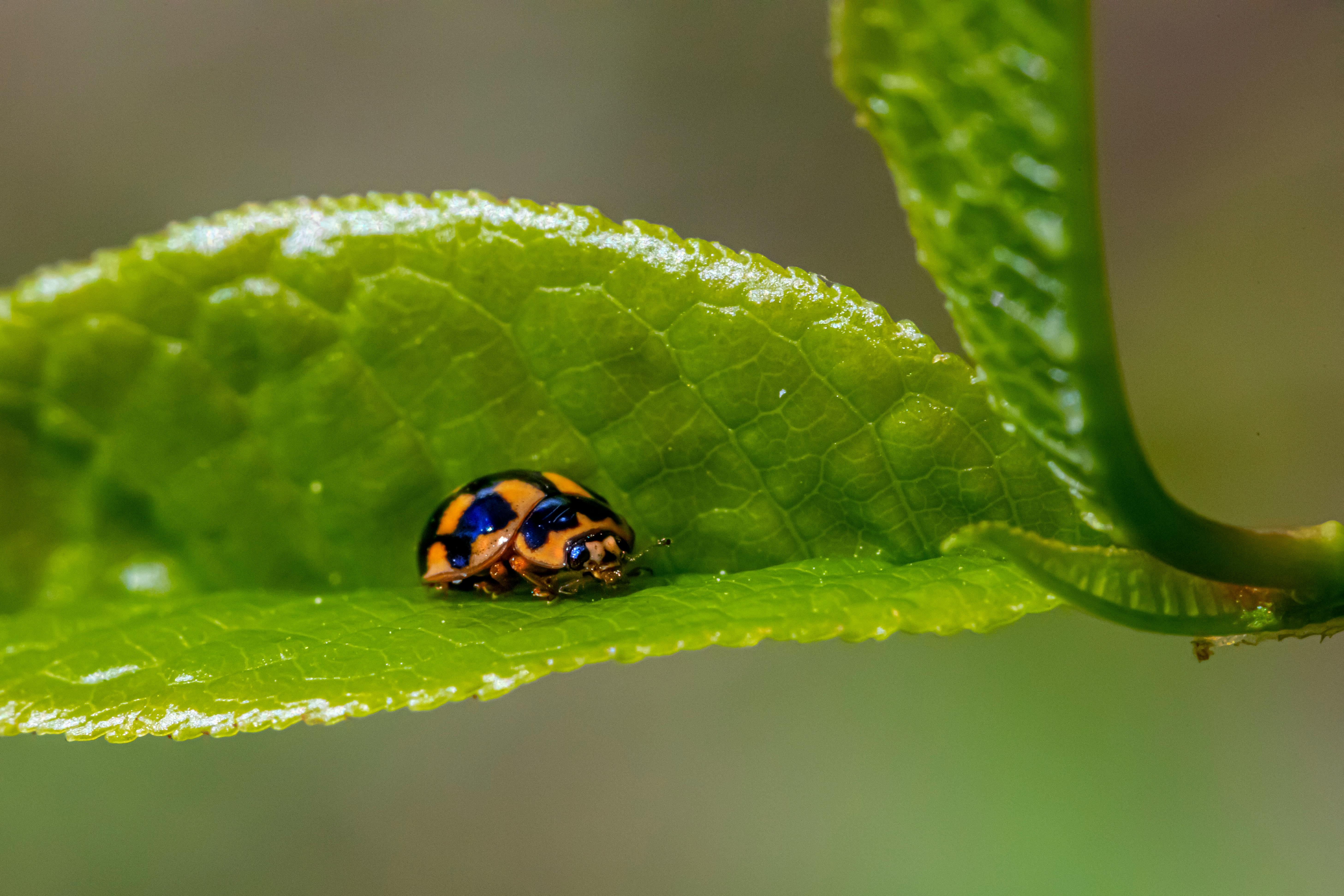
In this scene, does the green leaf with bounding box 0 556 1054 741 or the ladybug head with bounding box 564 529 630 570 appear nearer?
the green leaf with bounding box 0 556 1054 741

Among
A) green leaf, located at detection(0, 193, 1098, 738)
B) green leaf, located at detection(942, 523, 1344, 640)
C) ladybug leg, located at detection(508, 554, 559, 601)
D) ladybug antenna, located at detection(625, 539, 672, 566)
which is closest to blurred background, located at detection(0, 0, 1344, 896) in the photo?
ladybug leg, located at detection(508, 554, 559, 601)

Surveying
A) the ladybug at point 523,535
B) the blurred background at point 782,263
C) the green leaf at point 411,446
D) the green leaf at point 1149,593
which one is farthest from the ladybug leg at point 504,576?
the blurred background at point 782,263

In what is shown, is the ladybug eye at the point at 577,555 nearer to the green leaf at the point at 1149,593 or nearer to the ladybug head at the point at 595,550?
the ladybug head at the point at 595,550

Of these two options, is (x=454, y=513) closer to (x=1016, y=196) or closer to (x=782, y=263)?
(x=1016, y=196)

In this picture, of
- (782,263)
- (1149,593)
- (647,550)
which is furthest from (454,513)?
(782,263)

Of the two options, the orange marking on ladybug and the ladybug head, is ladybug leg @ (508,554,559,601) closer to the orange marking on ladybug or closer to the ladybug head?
the ladybug head

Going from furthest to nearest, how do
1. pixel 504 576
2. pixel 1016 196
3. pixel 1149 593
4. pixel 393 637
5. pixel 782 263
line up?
1. pixel 782 263
2. pixel 504 576
3. pixel 393 637
4. pixel 1149 593
5. pixel 1016 196
